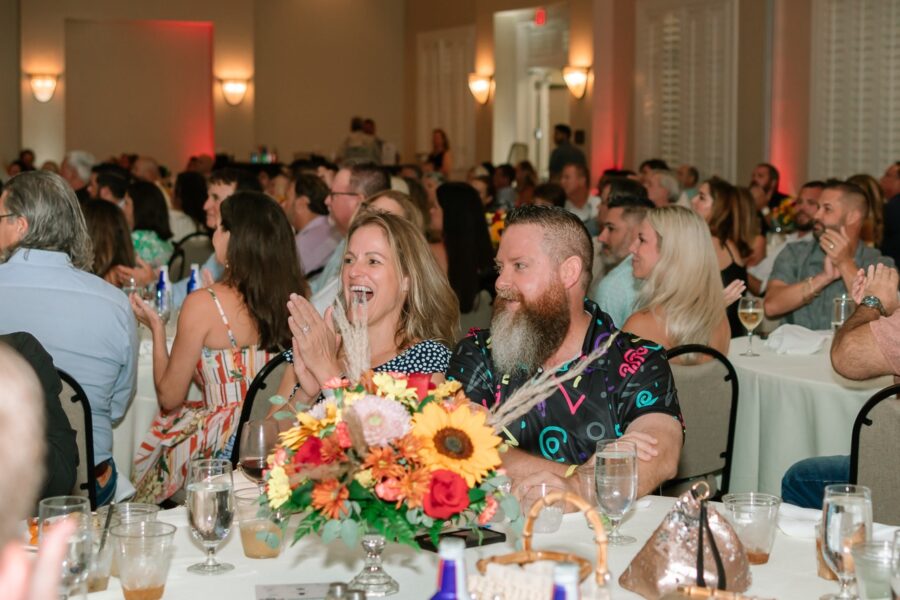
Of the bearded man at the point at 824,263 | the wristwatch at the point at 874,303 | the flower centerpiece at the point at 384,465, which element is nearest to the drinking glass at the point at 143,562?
the flower centerpiece at the point at 384,465

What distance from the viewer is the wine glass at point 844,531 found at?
2.00m

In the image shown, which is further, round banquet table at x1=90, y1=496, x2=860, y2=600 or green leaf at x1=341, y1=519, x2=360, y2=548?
round banquet table at x1=90, y1=496, x2=860, y2=600

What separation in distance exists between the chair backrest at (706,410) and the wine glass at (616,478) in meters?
1.69

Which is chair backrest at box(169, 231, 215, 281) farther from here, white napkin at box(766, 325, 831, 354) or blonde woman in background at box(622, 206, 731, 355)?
blonde woman in background at box(622, 206, 731, 355)

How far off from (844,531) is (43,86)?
17.0m

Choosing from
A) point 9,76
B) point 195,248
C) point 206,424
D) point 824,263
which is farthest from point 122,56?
point 206,424

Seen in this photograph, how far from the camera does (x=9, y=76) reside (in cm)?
1744

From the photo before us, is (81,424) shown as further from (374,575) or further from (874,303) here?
(874,303)

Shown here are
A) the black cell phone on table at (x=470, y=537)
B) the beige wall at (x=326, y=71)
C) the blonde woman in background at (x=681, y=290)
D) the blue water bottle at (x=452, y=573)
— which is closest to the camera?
the blue water bottle at (x=452, y=573)

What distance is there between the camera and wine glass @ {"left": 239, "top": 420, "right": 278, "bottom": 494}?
7.99 feet

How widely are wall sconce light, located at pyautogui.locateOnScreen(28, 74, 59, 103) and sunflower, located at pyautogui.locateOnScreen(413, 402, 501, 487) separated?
16.7m

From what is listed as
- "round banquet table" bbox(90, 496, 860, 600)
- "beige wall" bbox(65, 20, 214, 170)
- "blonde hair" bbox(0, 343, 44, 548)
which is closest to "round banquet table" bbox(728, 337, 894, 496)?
"round banquet table" bbox(90, 496, 860, 600)

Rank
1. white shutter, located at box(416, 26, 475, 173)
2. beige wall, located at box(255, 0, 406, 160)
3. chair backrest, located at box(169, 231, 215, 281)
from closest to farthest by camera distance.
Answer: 1. chair backrest, located at box(169, 231, 215, 281)
2. white shutter, located at box(416, 26, 475, 173)
3. beige wall, located at box(255, 0, 406, 160)

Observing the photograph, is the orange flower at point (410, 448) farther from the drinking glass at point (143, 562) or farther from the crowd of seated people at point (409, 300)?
the drinking glass at point (143, 562)
